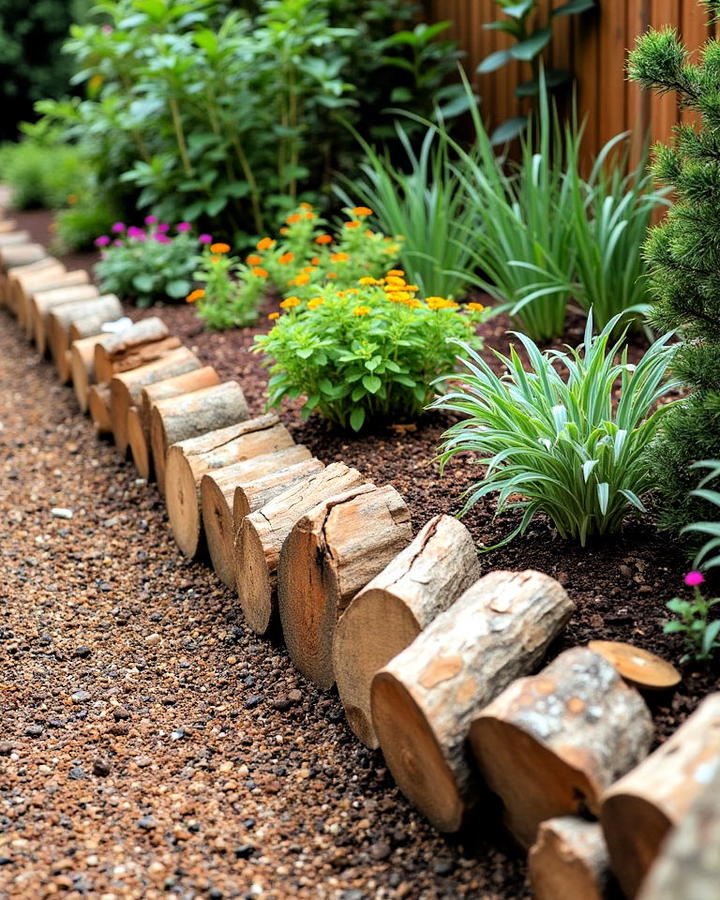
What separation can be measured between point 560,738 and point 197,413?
80.9 inches

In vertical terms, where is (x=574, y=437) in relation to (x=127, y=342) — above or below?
above

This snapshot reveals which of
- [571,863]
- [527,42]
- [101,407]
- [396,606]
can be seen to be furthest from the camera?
[527,42]

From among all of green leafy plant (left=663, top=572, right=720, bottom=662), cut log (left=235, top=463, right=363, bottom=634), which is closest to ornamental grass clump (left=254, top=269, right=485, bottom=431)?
cut log (left=235, top=463, right=363, bottom=634)

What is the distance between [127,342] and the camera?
4.13 m

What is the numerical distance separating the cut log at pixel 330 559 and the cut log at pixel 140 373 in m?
1.53

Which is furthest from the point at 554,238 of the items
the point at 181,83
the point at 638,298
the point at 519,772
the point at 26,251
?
the point at 26,251

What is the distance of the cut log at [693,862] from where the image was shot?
1128 mm

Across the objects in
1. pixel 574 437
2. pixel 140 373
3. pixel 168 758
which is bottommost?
pixel 168 758

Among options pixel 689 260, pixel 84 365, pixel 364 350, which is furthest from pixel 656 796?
pixel 84 365

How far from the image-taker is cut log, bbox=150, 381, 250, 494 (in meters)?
3.44

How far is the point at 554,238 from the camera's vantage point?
391 cm

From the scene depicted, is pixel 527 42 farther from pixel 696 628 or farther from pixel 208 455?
pixel 696 628

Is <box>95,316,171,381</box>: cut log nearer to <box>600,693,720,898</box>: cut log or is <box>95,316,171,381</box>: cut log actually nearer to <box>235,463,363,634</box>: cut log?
<box>235,463,363,634</box>: cut log

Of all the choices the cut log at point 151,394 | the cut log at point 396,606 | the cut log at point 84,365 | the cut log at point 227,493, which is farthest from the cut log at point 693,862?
the cut log at point 84,365
